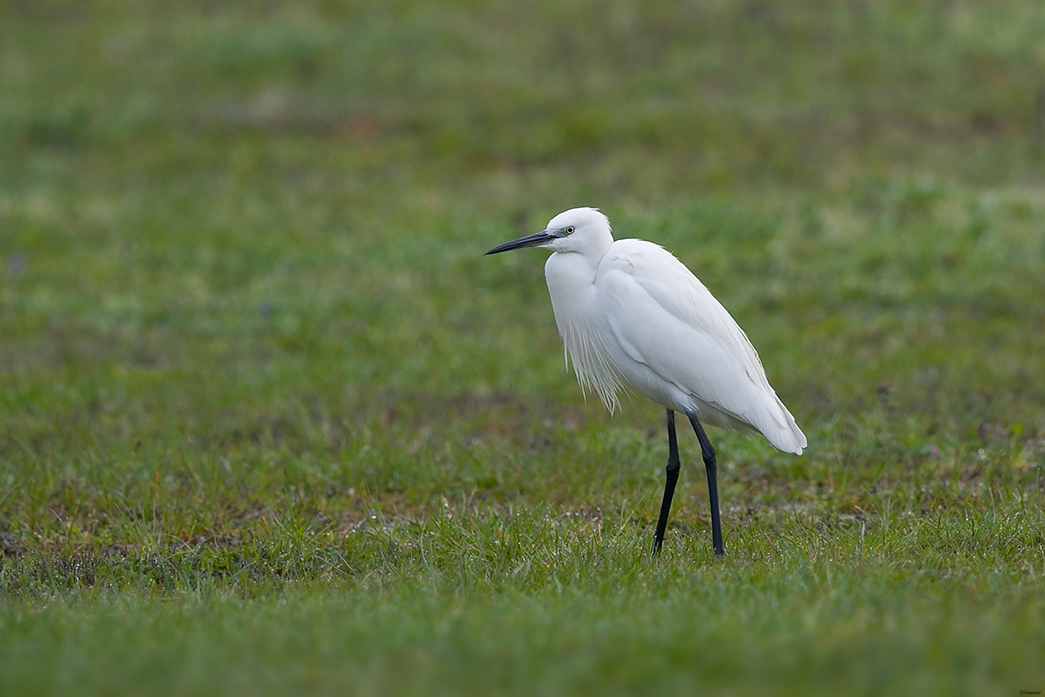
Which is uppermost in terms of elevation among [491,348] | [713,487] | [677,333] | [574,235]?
[574,235]

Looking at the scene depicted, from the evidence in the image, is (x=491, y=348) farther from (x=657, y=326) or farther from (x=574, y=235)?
(x=657, y=326)

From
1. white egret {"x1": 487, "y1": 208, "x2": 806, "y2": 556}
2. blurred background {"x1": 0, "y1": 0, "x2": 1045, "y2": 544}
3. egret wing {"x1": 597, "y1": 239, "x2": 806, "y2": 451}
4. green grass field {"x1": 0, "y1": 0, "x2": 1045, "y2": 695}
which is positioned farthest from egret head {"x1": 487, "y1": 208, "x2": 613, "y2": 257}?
blurred background {"x1": 0, "y1": 0, "x2": 1045, "y2": 544}

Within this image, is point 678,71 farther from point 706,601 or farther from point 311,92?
point 706,601

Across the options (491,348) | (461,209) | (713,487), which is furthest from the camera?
(461,209)

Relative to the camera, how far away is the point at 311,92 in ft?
58.1

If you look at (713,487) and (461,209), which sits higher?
(461,209)

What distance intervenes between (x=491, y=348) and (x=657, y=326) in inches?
164

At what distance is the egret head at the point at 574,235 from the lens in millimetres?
5055

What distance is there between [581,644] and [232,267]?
947 centimetres

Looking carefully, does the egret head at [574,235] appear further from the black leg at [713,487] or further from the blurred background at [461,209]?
the blurred background at [461,209]

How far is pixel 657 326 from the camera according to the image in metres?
4.96

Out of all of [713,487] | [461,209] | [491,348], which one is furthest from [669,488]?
[461,209]

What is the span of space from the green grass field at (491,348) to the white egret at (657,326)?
60cm

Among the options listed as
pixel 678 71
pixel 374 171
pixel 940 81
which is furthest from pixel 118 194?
pixel 940 81
